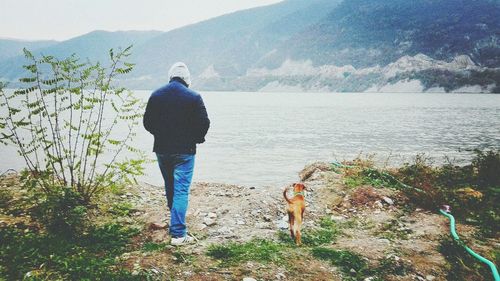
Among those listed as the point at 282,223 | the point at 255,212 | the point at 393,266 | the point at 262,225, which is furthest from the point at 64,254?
the point at 393,266

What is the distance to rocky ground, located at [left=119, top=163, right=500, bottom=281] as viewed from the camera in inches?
190

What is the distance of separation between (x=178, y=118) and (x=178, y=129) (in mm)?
163

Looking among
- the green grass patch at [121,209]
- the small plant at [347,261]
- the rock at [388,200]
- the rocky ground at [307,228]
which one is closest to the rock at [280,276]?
the rocky ground at [307,228]

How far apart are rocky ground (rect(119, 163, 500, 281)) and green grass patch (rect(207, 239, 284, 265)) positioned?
0.12 metres

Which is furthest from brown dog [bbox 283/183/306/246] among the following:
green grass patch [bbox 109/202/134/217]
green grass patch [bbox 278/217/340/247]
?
green grass patch [bbox 109/202/134/217]

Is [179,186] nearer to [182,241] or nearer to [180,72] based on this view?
[182,241]

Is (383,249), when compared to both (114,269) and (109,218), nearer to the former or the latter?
(114,269)

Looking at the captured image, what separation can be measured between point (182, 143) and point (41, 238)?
240 centimetres

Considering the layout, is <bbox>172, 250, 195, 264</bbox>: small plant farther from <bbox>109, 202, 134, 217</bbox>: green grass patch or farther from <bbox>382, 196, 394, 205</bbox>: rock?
<bbox>382, 196, 394, 205</bbox>: rock

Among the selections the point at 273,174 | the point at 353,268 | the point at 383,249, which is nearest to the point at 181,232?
the point at 353,268

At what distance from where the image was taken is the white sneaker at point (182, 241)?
546 cm

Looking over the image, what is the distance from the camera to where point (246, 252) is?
5.28 meters

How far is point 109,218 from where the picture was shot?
656 cm

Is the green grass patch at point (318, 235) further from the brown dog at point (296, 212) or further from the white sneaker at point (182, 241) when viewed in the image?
the white sneaker at point (182, 241)
